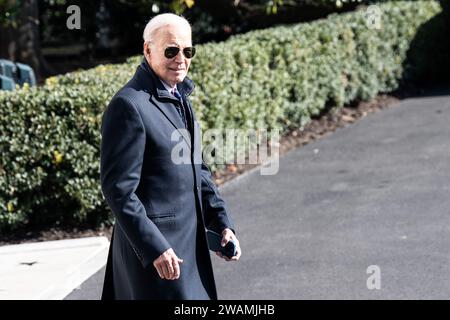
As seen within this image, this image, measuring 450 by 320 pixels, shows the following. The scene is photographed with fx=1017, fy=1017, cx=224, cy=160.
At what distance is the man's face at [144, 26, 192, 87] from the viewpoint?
475 cm

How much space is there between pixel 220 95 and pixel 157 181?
24.9 ft

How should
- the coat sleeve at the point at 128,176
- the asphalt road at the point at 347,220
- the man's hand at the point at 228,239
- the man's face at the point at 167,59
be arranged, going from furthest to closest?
the asphalt road at the point at 347,220 < the man's hand at the point at 228,239 < the man's face at the point at 167,59 < the coat sleeve at the point at 128,176

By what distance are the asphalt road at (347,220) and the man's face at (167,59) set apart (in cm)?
330

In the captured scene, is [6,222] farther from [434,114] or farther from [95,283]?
[434,114]

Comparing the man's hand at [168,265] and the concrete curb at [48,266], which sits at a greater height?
the man's hand at [168,265]

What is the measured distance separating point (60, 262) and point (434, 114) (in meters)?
8.21

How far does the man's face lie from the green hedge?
5138mm

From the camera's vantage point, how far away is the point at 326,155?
13.2 metres

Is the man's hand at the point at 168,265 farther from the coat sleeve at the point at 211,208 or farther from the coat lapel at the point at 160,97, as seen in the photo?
the coat lapel at the point at 160,97

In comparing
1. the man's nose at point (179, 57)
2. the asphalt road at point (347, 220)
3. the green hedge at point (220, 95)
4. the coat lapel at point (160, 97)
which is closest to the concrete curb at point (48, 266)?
the asphalt road at point (347, 220)

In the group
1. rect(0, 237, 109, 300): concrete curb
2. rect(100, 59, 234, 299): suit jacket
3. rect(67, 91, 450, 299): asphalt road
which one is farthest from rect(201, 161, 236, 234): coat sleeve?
rect(0, 237, 109, 300): concrete curb

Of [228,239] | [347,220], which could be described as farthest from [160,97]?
[347,220]

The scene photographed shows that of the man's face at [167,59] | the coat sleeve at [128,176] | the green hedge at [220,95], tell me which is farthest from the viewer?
the green hedge at [220,95]

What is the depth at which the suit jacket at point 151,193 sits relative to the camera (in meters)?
4.62
